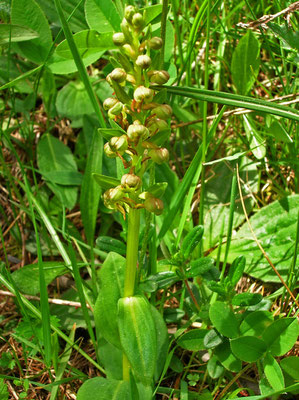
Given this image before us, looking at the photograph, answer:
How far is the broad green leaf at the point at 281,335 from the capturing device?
1602mm

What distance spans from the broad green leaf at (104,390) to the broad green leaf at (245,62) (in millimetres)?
1464

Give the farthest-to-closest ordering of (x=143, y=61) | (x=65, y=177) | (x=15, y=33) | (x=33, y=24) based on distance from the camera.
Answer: (x=65, y=177) < (x=33, y=24) < (x=15, y=33) < (x=143, y=61)

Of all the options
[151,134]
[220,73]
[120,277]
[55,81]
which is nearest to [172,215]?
[120,277]

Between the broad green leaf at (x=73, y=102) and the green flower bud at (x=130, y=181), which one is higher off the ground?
the green flower bud at (x=130, y=181)

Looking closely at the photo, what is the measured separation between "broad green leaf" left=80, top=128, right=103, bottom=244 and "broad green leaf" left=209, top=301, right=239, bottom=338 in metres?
0.68

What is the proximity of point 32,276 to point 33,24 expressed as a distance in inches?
48.4

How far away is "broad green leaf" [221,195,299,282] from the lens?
2.09 meters

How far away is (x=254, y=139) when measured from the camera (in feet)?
7.14

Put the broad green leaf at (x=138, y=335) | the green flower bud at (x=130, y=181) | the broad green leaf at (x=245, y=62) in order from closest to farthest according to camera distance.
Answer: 1. the green flower bud at (x=130, y=181)
2. the broad green leaf at (x=138, y=335)
3. the broad green leaf at (x=245, y=62)

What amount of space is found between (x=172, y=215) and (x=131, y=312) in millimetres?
411

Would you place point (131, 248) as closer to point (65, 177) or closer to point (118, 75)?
point (118, 75)

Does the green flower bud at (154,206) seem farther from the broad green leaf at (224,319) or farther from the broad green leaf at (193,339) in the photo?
the broad green leaf at (193,339)

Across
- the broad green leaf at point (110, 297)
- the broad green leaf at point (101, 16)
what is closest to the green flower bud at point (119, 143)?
the broad green leaf at point (110, 297)

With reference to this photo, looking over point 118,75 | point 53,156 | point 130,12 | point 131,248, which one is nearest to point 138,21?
point 130,12
